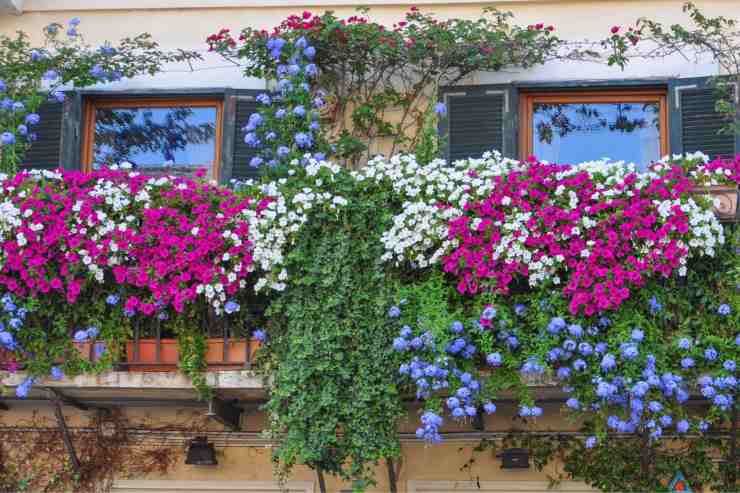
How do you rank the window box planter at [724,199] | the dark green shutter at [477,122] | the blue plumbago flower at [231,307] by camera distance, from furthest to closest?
the dark green shutter at [477,122]
the blue plumbago flower at [231,307]
the window box planter at [724,199]

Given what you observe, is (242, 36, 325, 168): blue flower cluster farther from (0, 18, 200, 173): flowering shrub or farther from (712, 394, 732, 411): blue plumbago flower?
(712, 394, 732, 411): blue plumbago flower

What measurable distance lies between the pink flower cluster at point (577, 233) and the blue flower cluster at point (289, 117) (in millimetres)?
1386

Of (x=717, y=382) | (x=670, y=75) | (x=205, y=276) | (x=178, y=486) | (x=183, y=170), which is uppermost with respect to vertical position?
(x=670, y=75)

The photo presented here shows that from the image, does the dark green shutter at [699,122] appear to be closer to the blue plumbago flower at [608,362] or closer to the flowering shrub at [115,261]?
the blue plumbago flower at [608,362]

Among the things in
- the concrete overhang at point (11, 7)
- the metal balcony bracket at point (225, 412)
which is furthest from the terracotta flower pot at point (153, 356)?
the concrete overhang at point (11, 7)

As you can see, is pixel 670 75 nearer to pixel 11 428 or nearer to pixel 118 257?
pixel 118 257

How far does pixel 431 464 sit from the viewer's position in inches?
356

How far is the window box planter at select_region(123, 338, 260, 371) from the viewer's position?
8.71 metres

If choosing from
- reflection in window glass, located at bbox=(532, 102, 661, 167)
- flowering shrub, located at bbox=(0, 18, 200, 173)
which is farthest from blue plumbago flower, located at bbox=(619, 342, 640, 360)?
flowering shrub, located at bbox=(0, 18, 200, 173)

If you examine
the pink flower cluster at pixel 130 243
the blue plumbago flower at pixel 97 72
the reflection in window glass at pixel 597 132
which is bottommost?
the pink flower cluster at pixel 130 243

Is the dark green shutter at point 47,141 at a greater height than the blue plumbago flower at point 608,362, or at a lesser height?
greater

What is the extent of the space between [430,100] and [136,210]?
2.37 metres

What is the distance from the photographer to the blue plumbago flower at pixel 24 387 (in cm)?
852

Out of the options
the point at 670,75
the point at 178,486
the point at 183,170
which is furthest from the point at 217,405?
the point at 670,75
